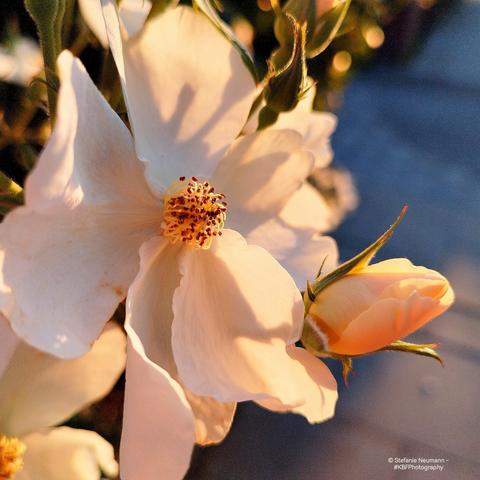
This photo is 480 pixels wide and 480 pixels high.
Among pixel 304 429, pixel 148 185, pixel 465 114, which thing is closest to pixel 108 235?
pixel 148 185

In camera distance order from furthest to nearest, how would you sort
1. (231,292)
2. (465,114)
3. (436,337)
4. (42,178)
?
(465,114), (436,337), (231,292), (42,178)

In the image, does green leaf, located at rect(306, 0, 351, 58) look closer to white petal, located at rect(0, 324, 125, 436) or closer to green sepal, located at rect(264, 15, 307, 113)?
green sepal, located at rect(264, 15, 307, 113)

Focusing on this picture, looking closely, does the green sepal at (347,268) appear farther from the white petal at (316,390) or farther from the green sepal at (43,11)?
the green sepal at (43,11)

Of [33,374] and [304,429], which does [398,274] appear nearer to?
[33,374]

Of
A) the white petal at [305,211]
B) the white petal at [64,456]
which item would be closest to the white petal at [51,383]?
the white petal at [64,456]

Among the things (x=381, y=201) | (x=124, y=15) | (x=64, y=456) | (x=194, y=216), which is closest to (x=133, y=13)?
(x=124, y=15)

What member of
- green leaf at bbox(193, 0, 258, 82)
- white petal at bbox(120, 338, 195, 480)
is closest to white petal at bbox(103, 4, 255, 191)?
green leaf at bbox(193, 0, 258, 82)
